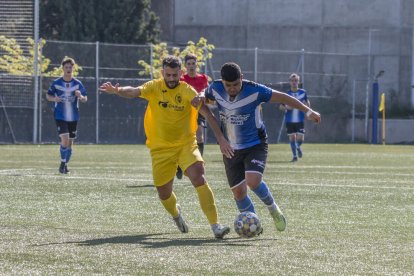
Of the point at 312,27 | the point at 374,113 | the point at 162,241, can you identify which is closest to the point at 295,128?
the point at 374,113

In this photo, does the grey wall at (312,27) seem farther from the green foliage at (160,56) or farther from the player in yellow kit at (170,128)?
the player in yellow kit at (170,128)

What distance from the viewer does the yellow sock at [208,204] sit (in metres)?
10.5

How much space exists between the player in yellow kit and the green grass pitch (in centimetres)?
47

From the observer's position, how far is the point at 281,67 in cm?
4244

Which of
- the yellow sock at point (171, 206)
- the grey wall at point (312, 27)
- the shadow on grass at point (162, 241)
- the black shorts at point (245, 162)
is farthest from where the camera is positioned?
the grey wall at point (312, 27)

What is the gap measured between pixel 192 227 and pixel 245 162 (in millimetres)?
941

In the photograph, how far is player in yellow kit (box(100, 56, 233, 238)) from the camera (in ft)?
35.6

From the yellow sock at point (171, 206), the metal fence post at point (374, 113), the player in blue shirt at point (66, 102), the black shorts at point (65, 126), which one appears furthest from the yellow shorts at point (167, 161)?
the metal fence post at point (374, 113)

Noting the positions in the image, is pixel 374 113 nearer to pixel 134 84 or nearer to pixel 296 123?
pixel 134 84

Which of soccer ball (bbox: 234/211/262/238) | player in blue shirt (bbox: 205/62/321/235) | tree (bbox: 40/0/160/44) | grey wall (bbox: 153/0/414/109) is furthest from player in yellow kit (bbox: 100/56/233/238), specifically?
grey wall (bbox: 153/0/414/109)

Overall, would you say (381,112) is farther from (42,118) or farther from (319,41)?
(42,118)

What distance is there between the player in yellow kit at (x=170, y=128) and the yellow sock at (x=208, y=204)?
136mm

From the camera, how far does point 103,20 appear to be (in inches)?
1767

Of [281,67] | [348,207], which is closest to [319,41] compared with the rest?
[281,67]
